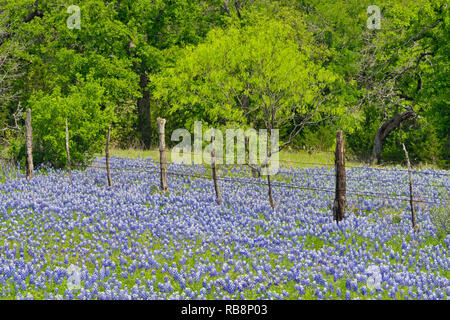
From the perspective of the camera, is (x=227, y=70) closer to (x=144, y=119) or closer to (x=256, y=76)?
(x=256, y=76)

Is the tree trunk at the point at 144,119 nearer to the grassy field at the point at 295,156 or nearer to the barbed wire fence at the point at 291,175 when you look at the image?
the grassy field at the point at 295,156

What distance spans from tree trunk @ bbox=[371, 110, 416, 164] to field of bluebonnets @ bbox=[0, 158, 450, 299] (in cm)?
1438

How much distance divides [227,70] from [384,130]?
47.8 ft

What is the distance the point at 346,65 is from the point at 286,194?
61.6ft

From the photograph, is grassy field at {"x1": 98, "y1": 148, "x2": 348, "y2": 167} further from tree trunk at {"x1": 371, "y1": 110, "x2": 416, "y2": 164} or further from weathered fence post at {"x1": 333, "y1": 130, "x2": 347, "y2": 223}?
weathered fence post at {"x1": 333, "y1": 130, "x2": 347, "y2": 223}

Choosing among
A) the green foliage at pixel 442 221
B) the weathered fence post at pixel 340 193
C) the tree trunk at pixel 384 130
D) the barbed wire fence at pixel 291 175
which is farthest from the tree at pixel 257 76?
the tree trunk at pixel 384 130

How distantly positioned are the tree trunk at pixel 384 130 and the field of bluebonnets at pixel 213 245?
1438 cm

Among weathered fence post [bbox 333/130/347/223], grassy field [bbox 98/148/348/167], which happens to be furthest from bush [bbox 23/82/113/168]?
weathered fence post [bbox 333/130/347/223]

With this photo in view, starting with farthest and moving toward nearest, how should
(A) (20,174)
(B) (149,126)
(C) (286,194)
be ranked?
(B) (149,126)
(A) (20,174)
(C) (286,194)

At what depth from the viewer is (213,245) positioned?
1296 centimetres

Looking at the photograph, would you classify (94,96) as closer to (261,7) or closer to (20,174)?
(20,174)

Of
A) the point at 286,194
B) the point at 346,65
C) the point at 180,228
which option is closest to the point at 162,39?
the point at 346,65

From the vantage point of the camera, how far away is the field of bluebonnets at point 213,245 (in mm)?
10414

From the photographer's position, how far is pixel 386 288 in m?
10.2
